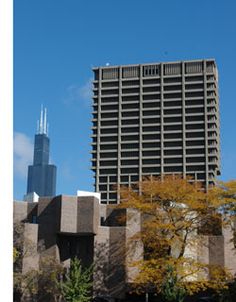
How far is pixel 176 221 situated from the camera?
1766 inches

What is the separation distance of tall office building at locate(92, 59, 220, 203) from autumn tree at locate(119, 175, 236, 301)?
109681mm

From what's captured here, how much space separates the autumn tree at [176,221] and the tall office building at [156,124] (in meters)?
110

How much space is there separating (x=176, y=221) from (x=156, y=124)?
388 ft

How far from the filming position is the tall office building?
15775cm

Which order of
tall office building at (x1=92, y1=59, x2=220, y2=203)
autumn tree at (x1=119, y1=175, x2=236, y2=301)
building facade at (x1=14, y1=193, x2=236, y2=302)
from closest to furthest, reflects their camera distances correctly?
1. autumn tree at (x1=119, y1=175, x2=236, y2=301)
2. building facade at (x1=14, y1=193, x2=236, y2=302)
3. tall office building at (x1=92, y1=59, x2=220, y2=203)

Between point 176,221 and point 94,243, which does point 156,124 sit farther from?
point 176,221

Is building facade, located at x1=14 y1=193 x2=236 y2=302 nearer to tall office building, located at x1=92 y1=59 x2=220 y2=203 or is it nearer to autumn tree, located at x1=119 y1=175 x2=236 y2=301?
autumn tree, located at x1=119 y1=175 x2=236 y2=301

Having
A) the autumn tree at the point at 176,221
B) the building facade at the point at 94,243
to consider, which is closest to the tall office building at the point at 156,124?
the building facade at the point at 94,243

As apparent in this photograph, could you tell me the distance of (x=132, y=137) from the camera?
6407 inches

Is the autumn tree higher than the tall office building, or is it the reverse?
the tall office building

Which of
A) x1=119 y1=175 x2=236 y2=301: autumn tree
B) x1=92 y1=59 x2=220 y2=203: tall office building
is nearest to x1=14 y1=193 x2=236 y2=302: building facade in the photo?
x1=119 y1=175 x2=236 y2=301: autumn tree
